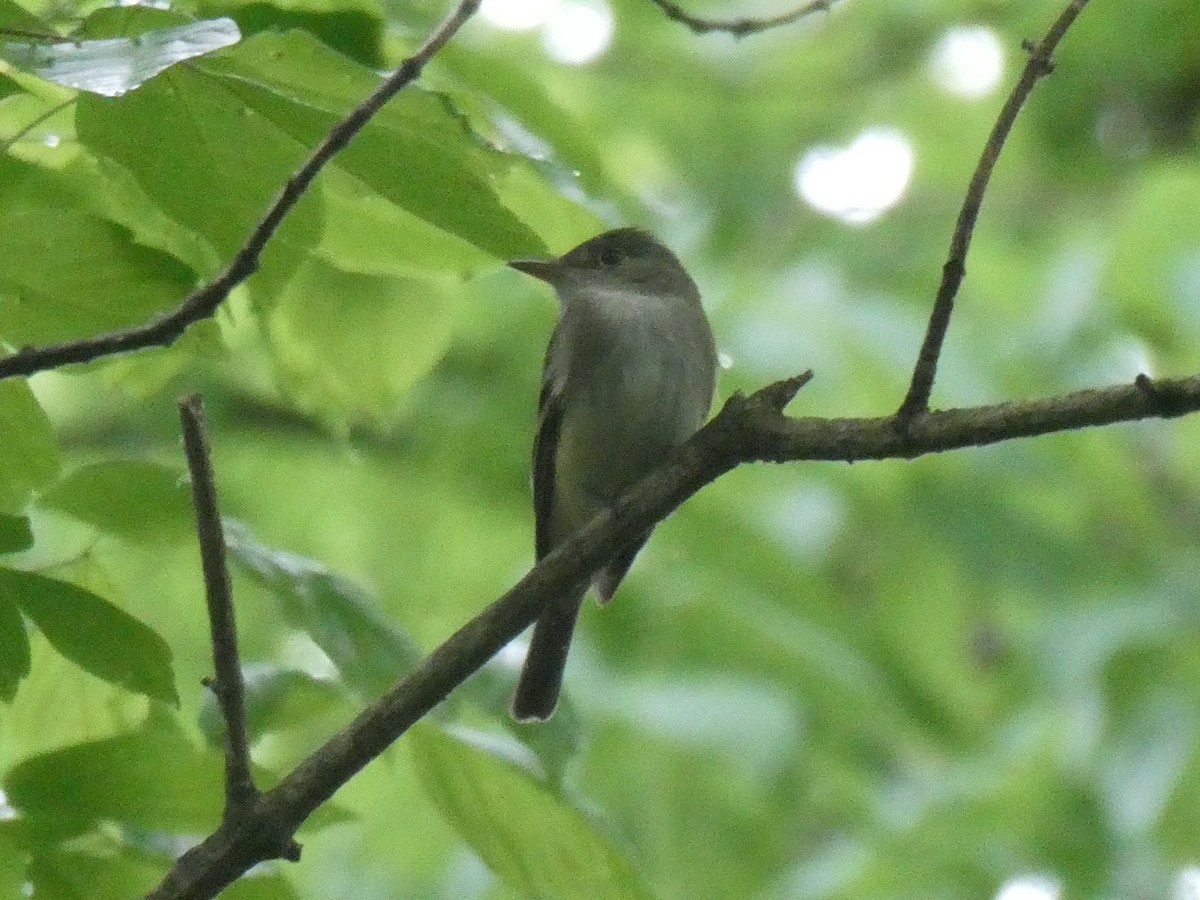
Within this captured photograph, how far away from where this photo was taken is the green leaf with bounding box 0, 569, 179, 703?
1870mm

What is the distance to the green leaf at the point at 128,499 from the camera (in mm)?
2246

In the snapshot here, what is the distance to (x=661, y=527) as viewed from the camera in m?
5.09

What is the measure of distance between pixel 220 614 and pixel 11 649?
24cm

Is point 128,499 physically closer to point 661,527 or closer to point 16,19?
point 16,19

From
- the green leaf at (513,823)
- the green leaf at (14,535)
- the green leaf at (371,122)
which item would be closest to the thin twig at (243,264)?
the green leaf at (371,122)

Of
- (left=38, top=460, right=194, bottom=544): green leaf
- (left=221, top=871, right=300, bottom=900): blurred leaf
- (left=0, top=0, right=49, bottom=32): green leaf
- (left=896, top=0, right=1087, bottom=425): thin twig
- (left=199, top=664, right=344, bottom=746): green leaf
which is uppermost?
(left=896, top=0, right=1087, bottom=425): thin twig

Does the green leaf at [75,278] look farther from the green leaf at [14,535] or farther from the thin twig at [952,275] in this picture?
the thin twig at [952,275]

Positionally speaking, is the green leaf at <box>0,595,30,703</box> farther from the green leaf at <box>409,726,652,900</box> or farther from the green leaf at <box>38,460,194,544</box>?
the green leaf at <box>409,726,652,900</box>

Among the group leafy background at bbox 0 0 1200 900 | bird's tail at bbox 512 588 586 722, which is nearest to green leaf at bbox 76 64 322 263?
leafy background at bbox 0 0 1200 900

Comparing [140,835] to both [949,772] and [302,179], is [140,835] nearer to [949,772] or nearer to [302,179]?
[302,179]

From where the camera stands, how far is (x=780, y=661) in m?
4.93

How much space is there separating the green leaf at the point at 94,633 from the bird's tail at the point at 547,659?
1.95 meters

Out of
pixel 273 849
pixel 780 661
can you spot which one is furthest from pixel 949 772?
pixel 273 849

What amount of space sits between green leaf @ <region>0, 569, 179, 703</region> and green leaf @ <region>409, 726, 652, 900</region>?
0.51 meters
